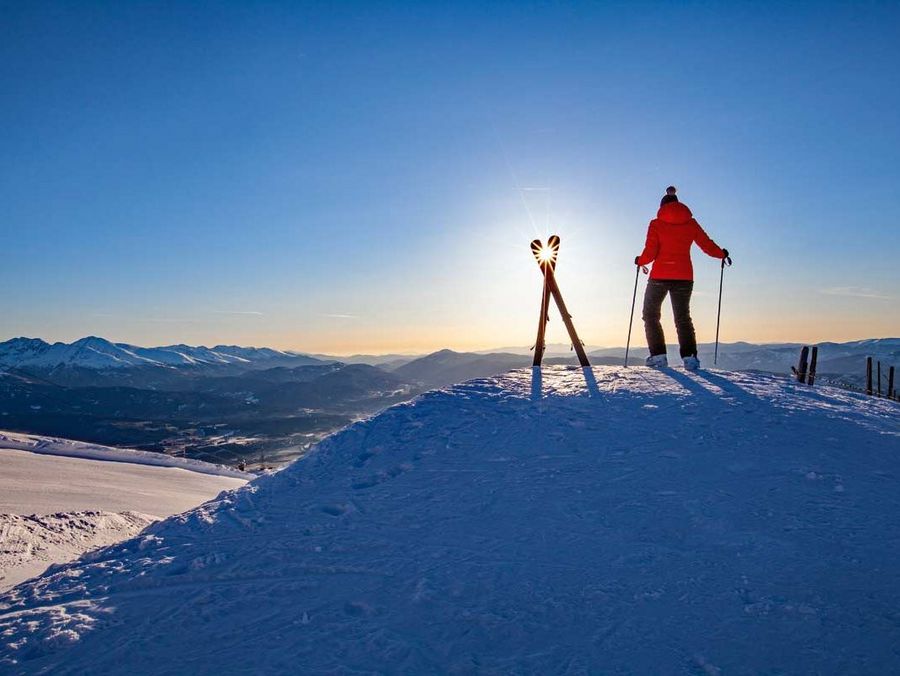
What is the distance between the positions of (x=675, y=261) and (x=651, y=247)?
0.52 metres

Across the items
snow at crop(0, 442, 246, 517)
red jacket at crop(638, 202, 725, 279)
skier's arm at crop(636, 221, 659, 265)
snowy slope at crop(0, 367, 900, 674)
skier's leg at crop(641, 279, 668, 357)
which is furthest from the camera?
snow at crop(0, 442, 246, 517)

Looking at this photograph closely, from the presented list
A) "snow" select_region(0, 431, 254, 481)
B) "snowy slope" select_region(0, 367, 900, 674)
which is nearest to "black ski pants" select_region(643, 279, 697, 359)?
"snowy slope" select_region(0, 367, 900, 674)

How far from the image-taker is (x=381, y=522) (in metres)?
5.03

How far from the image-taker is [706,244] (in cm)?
1010

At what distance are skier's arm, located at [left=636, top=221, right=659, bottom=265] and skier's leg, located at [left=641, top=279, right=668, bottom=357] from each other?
1.40 ft

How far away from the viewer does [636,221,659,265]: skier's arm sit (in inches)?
397

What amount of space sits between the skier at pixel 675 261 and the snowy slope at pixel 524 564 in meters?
3.54

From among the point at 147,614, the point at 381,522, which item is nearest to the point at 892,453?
the point at 381,522

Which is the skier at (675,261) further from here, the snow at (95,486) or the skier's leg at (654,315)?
the snow at (95,486)

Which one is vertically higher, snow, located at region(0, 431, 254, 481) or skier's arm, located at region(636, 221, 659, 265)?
skier's arm, located at region(636, 221, 659, 265)

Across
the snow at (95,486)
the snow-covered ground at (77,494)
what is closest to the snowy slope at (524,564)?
the snow-covered ground at (77,494)

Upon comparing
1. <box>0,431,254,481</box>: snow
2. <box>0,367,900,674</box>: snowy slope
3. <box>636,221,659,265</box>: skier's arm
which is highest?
<box>636,221,659,265</box>: skier's arm

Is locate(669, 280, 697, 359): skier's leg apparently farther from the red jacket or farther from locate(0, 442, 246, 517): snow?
locate(0, 442, 246, 517): snow

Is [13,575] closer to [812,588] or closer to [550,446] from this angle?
[550,446]
